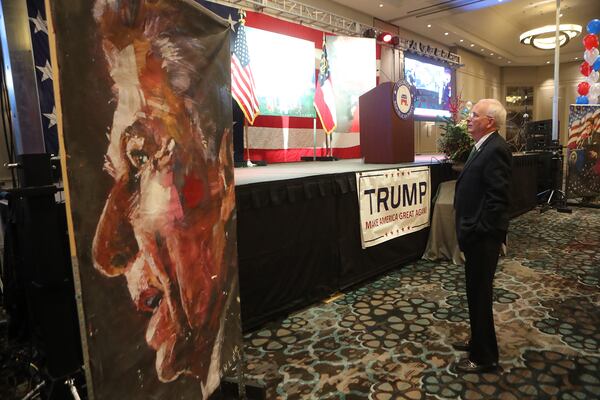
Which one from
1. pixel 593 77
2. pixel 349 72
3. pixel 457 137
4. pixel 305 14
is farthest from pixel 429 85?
pixel 457 137

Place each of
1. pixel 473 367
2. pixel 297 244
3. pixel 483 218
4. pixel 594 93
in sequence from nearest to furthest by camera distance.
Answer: pixel 483 218, pixel 473 367, pixel 297 244, pixel 594 93

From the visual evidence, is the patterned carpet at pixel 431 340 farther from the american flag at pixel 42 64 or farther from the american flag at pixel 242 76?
the american flag at pixel 42 64

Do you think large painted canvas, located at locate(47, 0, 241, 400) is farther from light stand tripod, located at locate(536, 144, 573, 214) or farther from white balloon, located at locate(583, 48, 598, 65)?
white balloon, located at locate(583, 48, 598, 65)

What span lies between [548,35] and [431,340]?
11336 millimetres

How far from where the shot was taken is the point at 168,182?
48.7 inches

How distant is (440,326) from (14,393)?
249 cm

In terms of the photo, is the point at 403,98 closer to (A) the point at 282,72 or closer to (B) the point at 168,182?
(A) the point at 282,72

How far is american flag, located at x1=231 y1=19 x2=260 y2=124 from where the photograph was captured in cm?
466

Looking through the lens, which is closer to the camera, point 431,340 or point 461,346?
point 461,346

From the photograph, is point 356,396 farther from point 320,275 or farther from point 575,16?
point 575,16

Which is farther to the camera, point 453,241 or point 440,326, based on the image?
point 453,241

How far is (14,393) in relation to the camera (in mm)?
1920

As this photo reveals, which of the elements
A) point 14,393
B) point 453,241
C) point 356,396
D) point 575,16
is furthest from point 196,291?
point 575,16

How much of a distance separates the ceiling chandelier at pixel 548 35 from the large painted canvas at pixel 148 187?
10942 millimetres
